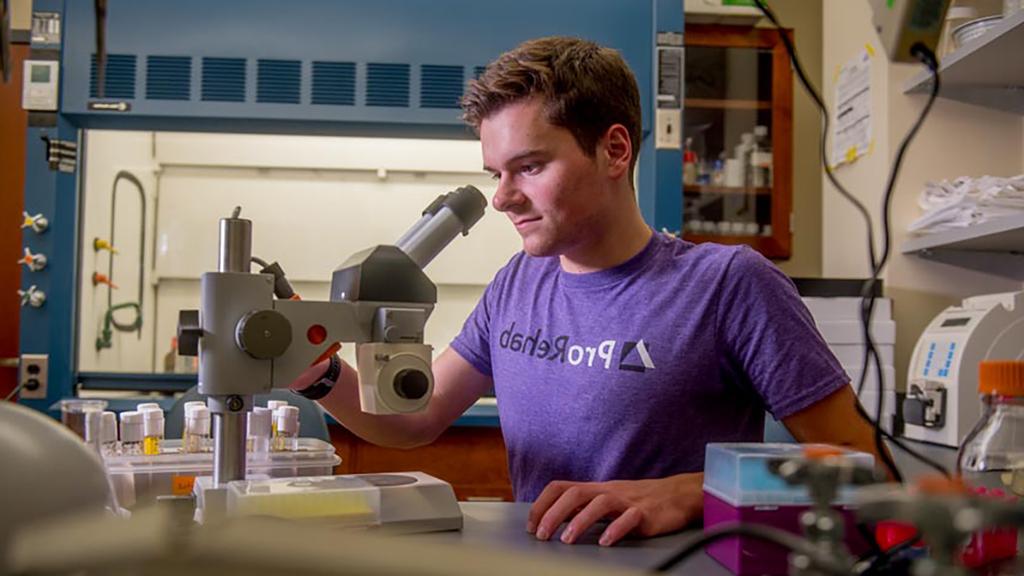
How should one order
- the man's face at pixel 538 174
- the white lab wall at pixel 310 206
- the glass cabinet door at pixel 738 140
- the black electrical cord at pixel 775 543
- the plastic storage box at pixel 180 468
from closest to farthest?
the black electrical cord at pixel 775 543 < the plastic storage box at pixel 180 468 < the man's face at pixel 538 174 < the white lab wall at pixel 310 206 < the glass cabinet door at pixel 738 140

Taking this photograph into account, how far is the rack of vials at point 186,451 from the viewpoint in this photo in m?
0.95

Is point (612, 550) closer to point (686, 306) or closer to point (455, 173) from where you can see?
point (686, 306)

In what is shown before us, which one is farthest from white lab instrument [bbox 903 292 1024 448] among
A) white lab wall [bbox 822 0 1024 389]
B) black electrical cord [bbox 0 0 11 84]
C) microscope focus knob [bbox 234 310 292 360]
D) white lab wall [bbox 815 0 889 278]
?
black electrical cord [bbox 0 0 11 84]

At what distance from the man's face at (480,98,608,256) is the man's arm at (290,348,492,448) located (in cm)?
30

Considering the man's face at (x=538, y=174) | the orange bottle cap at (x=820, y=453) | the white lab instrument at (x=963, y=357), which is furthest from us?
the white lab instrument at (x=963, y=357)

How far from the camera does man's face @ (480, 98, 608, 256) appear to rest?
4.08ft

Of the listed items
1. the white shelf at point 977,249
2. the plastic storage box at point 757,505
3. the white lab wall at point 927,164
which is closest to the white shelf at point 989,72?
the white lab wall at point 927,164

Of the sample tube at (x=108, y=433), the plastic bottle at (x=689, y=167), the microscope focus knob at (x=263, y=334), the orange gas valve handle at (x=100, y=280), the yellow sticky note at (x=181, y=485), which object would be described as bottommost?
the yellow sticky note at (x=181, y=485)

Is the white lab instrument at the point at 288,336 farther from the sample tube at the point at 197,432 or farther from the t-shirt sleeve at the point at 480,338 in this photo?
the t-shirt sleeve at the point at 480,338

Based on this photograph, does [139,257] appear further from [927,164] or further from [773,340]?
[927,164]

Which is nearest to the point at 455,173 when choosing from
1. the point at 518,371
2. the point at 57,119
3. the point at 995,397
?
the point at 57,119

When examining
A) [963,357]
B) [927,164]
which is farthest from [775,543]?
[927,164]

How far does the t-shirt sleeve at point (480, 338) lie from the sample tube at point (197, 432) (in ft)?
1.84

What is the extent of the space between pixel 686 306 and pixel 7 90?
3.00m
